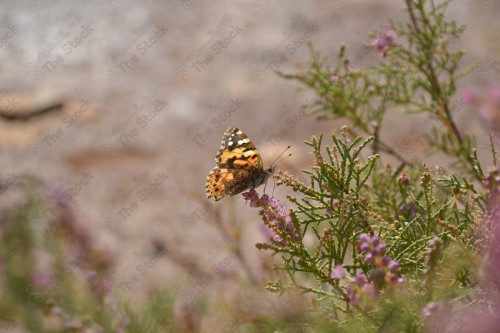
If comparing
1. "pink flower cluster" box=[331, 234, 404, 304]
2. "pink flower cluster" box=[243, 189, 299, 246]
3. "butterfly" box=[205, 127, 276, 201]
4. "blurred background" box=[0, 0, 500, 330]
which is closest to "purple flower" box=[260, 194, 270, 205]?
"pink flower cluster" box=[243, 189, 299, 246]

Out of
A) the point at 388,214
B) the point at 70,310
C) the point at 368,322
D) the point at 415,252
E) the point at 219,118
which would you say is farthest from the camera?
the point at 219,118

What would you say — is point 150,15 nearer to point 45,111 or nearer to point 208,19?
point 208,19

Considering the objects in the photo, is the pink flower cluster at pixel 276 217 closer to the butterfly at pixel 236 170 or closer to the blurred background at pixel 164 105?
the butterfly at pixel 236 170

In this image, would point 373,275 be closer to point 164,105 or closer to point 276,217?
point 276,217

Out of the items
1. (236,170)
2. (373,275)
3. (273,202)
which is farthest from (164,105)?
(373,275)

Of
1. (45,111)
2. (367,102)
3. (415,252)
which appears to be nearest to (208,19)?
(45,111)

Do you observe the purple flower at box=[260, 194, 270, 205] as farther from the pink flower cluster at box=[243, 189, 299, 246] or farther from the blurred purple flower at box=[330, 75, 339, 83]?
the blurred purple flower at box=[330, 75, 339, 83]

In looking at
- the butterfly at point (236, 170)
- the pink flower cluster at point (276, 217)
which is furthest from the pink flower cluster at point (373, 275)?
the butterfly at point (236, 170)
